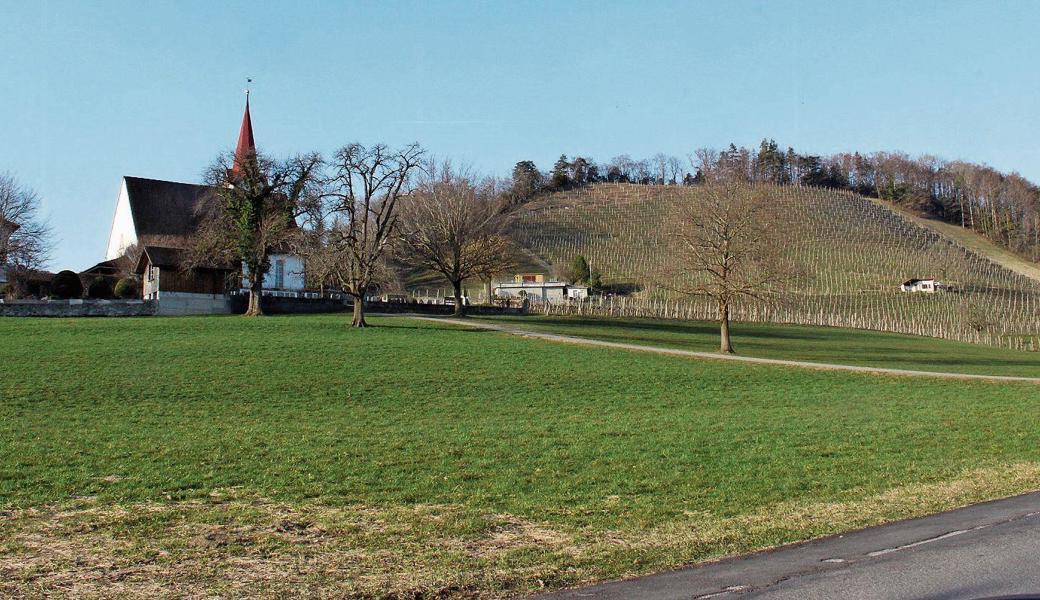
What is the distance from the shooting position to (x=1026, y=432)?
66.4ft

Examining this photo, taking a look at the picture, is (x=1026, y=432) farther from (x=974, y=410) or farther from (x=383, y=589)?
(x=383, y=589)

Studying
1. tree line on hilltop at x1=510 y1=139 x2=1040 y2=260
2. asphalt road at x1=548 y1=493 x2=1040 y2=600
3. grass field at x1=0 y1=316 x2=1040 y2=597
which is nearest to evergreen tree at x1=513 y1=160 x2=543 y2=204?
tree line on hilltop at x1=510 y1=139 x2=1040 y2=260

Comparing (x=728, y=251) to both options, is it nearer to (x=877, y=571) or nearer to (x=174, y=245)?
(x=877, y=571)

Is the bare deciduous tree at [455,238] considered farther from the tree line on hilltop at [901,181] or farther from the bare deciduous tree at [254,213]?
the tree line on hilltop at [901,181]

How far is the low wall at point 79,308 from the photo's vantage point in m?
48.0

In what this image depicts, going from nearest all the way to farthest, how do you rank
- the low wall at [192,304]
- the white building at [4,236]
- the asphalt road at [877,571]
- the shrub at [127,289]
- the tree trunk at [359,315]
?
the asphalt road at [877,571] → the tree trunk at [359,315] → the low wall at [192,304] → the white building at [4,236] → the shrub at [127,289]

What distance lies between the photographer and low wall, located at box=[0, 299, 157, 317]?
4803cm

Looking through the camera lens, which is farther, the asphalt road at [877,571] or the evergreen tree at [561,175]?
the evergreen tree at [561,175]

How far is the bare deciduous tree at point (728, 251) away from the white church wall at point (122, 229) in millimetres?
48716

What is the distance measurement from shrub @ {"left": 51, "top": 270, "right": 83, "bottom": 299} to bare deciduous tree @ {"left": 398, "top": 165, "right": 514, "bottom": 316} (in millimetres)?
23511

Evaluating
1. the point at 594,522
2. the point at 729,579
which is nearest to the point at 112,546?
the point at 594,522

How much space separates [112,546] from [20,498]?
3.18 metres

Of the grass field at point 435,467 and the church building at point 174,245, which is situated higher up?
the church building at point 174,245

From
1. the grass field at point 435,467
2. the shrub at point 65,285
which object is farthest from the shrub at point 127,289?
the grass field at point 435,467
